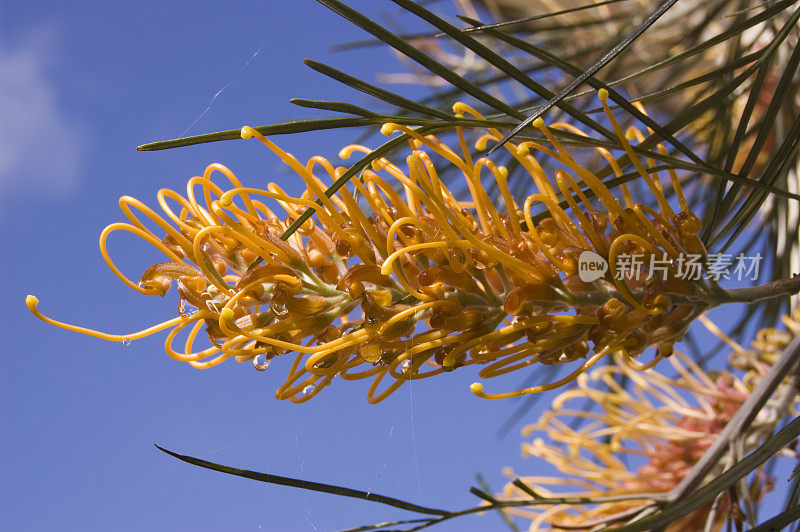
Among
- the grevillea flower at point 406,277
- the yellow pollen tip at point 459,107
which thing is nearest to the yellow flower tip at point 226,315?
the grevillea flower at point 406,277

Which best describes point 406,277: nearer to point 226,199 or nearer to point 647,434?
point 226,199

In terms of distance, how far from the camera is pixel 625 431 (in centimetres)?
80

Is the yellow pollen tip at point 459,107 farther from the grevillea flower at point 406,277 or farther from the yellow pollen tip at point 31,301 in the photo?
the yellow pollen tip at point 31,301

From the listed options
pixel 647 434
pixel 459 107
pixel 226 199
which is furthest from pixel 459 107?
pixel 647 434

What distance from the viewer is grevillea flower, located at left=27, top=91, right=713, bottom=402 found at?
0.29 m

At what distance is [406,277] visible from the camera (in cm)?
30

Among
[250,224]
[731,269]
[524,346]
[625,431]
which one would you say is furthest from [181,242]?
[625,431]

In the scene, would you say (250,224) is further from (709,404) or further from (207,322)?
(709,404)

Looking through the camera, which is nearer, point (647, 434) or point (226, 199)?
point (226, 199)

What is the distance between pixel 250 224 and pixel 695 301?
20cm

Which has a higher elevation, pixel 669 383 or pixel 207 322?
pixel 669 383

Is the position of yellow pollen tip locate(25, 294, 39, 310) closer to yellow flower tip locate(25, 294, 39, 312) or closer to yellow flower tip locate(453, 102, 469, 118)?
yellow flower tip locate(25, 294, 39, 312)

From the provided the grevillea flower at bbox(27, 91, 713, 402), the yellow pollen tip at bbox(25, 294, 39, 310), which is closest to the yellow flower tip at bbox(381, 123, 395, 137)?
the grevillea flower at bbox(27, 91, 713, 402)

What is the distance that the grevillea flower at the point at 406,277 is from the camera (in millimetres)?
291
